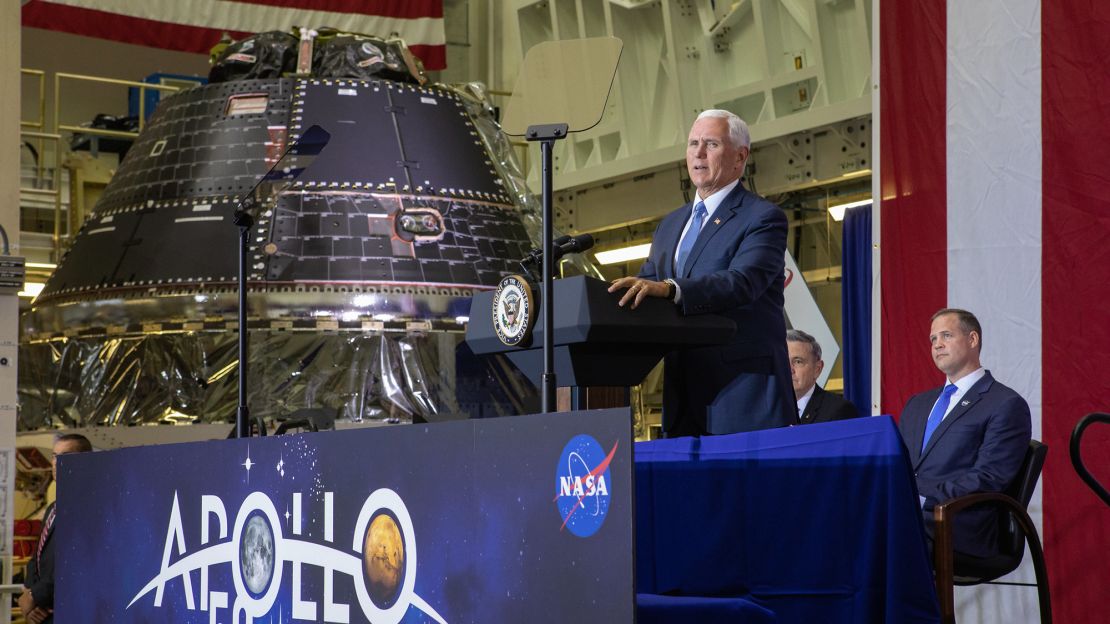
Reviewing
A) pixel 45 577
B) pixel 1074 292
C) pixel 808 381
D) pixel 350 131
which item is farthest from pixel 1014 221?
pixel 45 577

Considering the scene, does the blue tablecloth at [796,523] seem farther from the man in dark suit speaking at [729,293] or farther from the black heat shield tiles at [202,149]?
the black heat shield tiles at [202,149]

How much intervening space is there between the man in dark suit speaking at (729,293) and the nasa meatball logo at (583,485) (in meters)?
0.93

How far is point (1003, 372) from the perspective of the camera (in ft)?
19.0

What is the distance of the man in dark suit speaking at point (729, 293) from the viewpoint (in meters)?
3.40

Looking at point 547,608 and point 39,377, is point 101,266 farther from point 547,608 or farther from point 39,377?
point 547,608

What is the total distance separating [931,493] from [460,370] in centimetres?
422

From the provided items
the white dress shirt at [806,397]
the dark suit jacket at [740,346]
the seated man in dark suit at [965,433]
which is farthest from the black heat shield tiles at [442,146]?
the dark suit jacket at [740,346]

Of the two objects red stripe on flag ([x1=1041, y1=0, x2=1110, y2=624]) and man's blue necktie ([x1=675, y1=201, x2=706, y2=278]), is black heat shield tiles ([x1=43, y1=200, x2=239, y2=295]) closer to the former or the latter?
red stripe on flag ([x1=1041, y1=0, x2=1110, y2=624])

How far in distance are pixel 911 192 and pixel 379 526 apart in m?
4.35

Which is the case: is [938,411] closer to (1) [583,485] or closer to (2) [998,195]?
(2) [998,195]

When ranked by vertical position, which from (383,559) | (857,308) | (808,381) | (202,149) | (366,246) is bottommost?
(383,559)

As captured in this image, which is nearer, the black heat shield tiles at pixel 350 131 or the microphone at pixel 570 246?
the microphone at pixel 570 246

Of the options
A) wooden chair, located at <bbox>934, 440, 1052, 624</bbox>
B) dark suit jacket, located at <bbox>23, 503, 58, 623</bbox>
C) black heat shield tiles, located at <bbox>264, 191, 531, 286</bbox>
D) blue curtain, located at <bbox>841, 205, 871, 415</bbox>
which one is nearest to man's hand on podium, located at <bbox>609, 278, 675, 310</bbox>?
wooden chair, located at <bbox>934, 440, 1052, 624</bbox>

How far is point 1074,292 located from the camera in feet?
18.5
